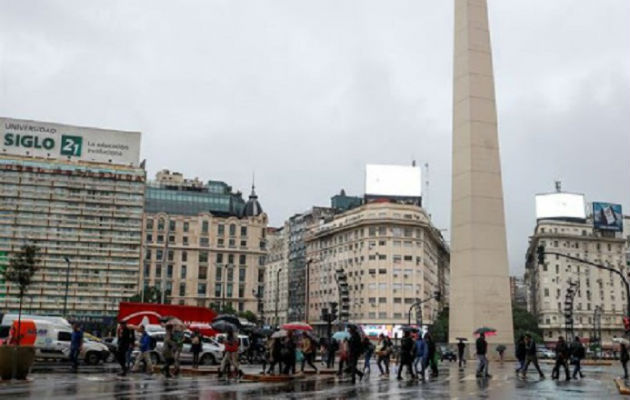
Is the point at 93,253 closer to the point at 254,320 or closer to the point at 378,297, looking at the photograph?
the point at 254,320

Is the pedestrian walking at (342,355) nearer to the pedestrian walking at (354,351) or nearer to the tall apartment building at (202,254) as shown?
the pedestrian walking at (354,351)

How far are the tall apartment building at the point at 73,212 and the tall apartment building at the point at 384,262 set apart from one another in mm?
31284

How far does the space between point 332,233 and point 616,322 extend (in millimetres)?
53373

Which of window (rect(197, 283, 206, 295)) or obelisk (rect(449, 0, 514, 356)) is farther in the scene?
window (rect(197, 283, 206, 295))

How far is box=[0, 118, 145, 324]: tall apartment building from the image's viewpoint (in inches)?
3450

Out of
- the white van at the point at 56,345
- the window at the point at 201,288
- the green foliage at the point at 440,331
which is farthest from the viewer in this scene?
the window at the point at 201,288

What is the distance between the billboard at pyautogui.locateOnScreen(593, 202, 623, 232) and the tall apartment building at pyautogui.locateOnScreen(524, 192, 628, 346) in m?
1.76

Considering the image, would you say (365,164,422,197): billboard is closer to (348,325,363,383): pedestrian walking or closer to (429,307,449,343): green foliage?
(429,307,449,343): green foliage

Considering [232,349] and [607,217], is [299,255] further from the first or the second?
[232,349]

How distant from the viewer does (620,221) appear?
119000 millimetres

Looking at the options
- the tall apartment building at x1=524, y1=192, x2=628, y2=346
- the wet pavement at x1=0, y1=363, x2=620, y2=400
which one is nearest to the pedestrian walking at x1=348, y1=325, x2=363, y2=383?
the wet pavement at x1=0, y1=363, x2=620, y2=400

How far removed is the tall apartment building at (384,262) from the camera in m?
98.7

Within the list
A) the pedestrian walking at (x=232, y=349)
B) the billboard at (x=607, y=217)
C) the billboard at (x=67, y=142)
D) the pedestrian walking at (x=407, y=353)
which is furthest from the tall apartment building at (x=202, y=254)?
the pedestrian walking at (x=232, y=349)

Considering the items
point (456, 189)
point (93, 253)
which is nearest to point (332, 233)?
point (93, 253)
